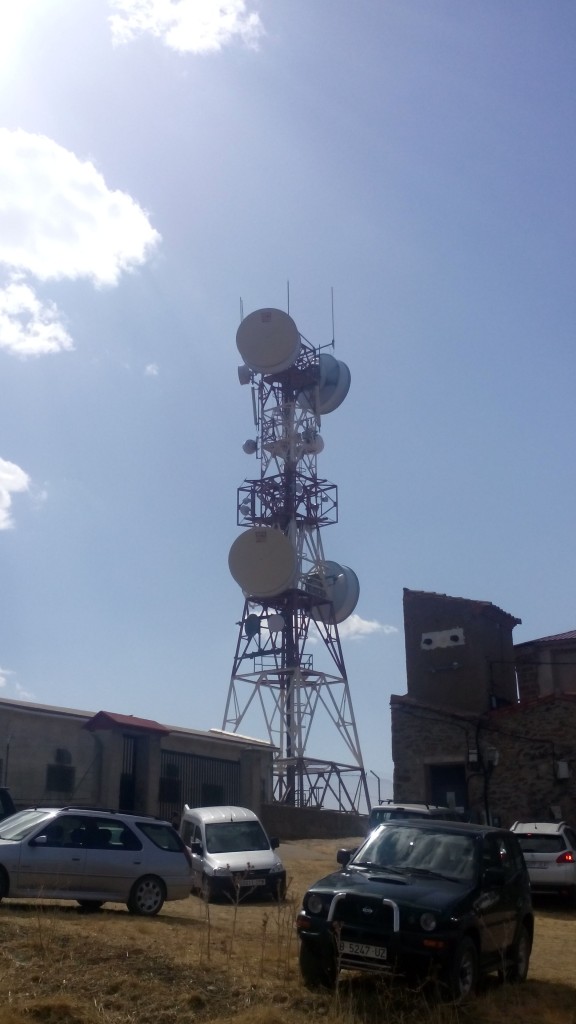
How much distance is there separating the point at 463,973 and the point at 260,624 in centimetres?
3167

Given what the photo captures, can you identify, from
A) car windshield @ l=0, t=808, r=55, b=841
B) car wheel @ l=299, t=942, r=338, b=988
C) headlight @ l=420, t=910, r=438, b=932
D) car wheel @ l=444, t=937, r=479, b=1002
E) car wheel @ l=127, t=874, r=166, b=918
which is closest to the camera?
car wheel @ l=444, t=937, r=479, b=1002

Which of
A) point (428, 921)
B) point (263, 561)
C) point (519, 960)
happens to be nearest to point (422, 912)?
point (428, 921)

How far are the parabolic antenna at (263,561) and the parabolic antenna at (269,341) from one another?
24.2 ft

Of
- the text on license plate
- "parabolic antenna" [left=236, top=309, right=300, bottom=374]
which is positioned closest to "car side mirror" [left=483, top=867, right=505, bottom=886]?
the text on license plate

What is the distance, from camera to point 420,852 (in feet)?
34.0

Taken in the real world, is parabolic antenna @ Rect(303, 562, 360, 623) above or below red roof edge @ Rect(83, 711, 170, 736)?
above

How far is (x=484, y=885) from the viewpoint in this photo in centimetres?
991

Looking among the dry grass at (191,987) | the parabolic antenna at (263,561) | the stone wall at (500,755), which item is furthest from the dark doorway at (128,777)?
the parabolic antenna at (263,561)

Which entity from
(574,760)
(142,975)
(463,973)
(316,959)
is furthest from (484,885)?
(574,760)

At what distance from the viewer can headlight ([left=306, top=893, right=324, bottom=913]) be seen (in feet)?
30.2

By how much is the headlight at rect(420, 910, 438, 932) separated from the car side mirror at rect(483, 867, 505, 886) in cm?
133

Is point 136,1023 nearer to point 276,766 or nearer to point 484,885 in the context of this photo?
point 484,885

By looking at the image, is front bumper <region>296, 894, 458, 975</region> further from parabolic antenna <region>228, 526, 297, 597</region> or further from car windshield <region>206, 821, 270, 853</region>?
parabolic antenna <region>228, 526, 297, 597</region>

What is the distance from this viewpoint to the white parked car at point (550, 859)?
17984 mm
